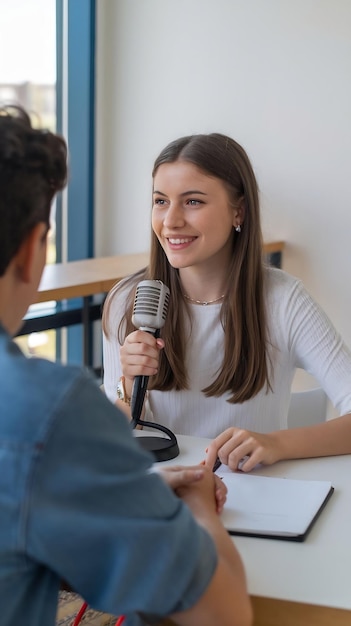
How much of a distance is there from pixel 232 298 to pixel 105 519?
1.29m

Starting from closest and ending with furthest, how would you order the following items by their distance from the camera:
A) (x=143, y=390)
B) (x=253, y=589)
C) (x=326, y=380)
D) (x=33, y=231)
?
(x=33, y=231)
(x=253, y=589)
(x=143, y=390)
(x=326, y=380)

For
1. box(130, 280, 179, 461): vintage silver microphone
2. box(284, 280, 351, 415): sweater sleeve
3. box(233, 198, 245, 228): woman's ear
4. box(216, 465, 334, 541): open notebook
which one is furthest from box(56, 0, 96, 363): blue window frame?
box(216, 465, 334, 541): open notebook

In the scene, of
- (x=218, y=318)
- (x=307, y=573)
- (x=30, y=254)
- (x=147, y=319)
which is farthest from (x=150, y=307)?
(x=30, y=254)

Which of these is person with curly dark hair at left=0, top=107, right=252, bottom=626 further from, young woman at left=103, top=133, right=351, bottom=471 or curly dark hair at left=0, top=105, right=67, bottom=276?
young woman at left=103, top=133, right=351, bottom=471

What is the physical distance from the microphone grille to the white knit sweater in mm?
347

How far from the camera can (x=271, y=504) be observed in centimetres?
132

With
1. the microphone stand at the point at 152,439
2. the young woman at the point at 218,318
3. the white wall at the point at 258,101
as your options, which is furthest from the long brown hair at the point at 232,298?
the white wall at the point at 258,101

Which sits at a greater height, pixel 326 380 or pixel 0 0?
pixel 0 0

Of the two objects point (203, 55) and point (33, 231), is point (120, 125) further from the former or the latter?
point (33, 231)

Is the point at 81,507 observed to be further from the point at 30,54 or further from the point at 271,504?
the point at 30,54

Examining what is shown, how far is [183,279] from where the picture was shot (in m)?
2.05

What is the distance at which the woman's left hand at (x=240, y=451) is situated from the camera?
1.48 m

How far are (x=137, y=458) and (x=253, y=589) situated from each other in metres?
0.39

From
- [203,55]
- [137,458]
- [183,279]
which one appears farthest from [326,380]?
[203,55]
